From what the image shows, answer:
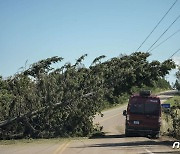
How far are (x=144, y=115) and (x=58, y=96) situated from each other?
577cm

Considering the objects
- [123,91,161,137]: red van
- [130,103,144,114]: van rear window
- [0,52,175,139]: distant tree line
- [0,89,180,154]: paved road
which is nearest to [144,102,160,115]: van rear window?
[123,91,161,137]: red van

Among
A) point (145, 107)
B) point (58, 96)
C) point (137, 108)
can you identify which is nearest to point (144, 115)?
point (145, 107)

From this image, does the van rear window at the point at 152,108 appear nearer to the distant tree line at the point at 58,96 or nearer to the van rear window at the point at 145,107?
the van rear window at the point at 145,107

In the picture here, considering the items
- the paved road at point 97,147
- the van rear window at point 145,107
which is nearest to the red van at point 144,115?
the van rear window at point 145,107

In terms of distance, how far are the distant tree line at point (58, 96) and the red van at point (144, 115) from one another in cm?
365

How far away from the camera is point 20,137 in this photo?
25812mm

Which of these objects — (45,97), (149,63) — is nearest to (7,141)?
(45,97)

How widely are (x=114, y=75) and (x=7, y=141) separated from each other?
9763mm

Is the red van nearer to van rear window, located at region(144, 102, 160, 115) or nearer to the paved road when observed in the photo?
van rear window, located at region(144, 102, 160, 115)

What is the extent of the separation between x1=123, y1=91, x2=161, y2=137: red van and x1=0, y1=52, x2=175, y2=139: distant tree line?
365 cm

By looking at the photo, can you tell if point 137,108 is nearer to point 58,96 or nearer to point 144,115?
point 144,115

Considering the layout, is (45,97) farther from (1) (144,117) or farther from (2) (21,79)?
(1) (144,117)

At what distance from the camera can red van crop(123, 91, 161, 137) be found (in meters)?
24.7

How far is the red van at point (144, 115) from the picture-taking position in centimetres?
2465
